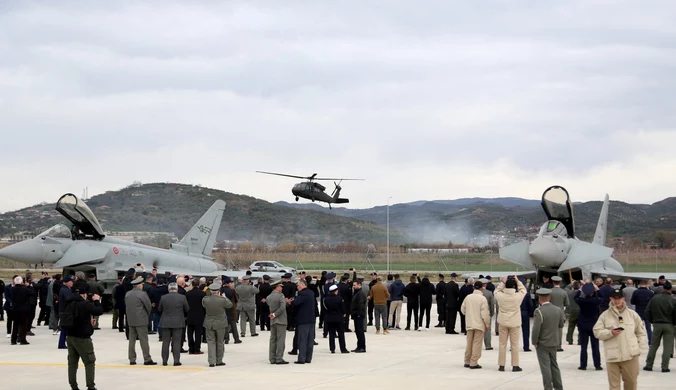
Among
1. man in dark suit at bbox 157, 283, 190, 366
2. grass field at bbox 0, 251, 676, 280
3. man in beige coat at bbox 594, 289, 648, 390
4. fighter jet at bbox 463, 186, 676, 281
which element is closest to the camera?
man in beige coat at bbox 594, 289, 648, 390

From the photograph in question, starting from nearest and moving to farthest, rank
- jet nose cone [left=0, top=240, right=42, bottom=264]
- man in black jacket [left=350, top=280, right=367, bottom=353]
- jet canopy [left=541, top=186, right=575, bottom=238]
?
man in black jacket [left=350, top=280, right=367, bottom=353]
jet canopy [left=541, top=186, right=575, bottom=238]
jet nose cone [left=0, top=240, right=42, bottom=264]

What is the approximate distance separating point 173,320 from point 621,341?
784 centimetres

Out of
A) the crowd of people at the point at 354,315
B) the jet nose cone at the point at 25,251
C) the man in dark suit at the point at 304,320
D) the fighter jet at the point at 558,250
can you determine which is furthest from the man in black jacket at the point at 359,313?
the jet nose cone at the point at 25,251

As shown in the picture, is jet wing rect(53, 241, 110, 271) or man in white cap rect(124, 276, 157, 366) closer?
man in white cap rect(124, 276, 157, 366)

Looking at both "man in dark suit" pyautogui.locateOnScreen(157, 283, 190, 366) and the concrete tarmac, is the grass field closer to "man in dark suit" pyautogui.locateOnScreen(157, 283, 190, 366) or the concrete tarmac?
the concrete tarmac

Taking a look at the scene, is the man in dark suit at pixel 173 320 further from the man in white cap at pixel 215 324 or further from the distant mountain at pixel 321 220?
the distant mountain at pixel 321 220

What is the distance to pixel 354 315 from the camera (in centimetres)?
1798

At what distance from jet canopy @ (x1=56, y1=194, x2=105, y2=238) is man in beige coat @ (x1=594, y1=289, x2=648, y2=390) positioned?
859 inches

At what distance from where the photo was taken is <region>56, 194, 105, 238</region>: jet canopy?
2794 centimetres

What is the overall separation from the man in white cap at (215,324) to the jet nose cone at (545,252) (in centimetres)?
1089

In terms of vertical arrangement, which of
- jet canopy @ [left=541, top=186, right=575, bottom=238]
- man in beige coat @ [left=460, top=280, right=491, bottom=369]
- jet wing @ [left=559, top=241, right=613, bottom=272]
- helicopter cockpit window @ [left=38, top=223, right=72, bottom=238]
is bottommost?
man in beige coat @ [left=460, top=280, right=491, bottom=369]

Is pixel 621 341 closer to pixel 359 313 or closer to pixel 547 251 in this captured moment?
pixel 359 313

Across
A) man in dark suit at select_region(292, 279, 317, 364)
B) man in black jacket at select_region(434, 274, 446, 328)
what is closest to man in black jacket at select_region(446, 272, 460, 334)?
man in black jacket at select_region(434, 274, 446, 328)

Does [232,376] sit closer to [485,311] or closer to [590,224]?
[485,311]
